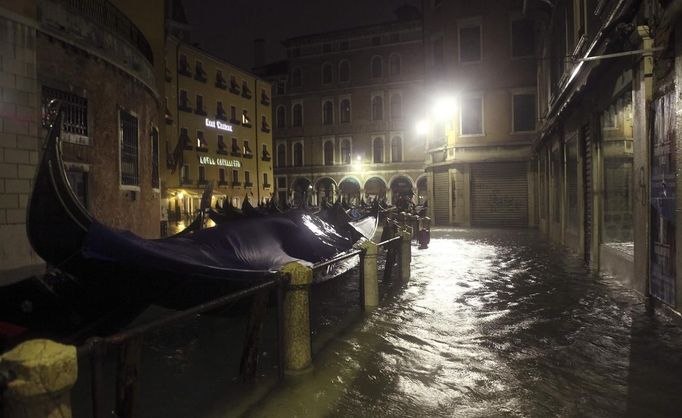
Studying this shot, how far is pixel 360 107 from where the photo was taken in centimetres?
4338

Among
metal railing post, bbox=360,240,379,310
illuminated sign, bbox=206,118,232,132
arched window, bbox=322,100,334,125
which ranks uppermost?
arched window, bbox=322,100,334,125

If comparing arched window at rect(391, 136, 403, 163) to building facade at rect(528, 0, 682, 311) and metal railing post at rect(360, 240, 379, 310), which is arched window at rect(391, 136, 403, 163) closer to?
building facade at rect(528, 0, 682, 311)

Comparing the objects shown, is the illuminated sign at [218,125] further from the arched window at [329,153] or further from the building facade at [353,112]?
the arched window at [329,153]

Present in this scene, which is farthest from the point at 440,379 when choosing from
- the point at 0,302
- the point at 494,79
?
the point at 494,79

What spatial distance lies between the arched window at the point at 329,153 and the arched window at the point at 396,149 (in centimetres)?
555

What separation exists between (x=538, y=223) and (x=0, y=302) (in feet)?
67.5

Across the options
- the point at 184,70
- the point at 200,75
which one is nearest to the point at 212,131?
the point at 200,75

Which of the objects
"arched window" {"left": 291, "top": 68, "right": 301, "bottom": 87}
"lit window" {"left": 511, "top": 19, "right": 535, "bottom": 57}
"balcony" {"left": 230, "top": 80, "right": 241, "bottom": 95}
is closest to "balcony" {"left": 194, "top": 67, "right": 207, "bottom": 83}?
"balcony" {"left": 230, "top": 80, "right": 241, "bottom": 95}

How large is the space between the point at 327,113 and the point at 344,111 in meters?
1.61

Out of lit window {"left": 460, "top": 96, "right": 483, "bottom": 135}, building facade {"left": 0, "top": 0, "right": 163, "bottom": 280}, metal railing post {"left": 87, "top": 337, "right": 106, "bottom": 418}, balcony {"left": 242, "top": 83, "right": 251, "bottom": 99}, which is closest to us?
metal railing post {"left": 87, "top": 337, "right": 106, "bottom": 418}

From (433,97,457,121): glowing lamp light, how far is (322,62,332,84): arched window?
21.4 meters

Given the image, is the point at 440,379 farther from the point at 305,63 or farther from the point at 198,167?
the point at 305,63

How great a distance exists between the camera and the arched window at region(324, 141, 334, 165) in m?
44.6

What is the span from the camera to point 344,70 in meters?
43.2
